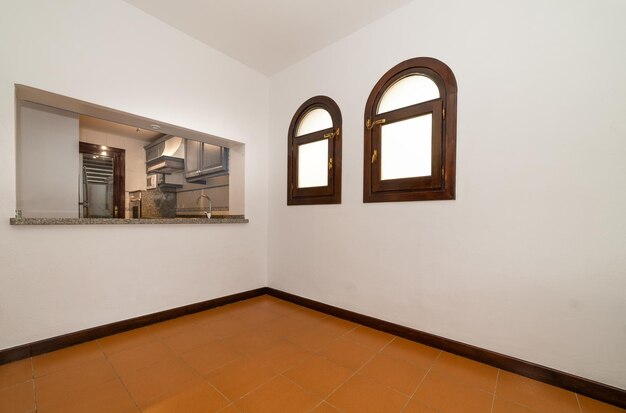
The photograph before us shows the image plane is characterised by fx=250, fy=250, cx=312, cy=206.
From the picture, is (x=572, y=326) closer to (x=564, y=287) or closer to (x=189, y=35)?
(x=564, y=287)

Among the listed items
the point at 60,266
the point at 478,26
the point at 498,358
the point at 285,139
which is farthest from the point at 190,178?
the point at 498,358

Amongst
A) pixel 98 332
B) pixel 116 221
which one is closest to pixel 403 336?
pixel 98 332

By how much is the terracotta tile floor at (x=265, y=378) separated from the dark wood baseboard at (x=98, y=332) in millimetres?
58

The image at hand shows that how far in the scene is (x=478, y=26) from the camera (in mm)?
1869

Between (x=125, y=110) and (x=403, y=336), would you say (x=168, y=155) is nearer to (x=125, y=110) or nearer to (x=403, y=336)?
(x=125, y=110)

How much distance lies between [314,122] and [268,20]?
1091 millimetres

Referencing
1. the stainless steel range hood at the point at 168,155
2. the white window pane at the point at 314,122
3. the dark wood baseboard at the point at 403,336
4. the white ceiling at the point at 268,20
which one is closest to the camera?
the dark wood baseboard at the point at 403,336

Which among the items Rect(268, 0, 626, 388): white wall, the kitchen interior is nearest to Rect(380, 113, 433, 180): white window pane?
Rect(268, 0, 626, 388): white wall

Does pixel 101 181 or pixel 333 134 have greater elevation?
pixel 333 134

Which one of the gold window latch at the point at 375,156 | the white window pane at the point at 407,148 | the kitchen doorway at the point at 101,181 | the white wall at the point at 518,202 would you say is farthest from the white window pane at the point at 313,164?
the kitchen doorway at the point at 101,181

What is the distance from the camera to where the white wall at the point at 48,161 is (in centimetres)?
229

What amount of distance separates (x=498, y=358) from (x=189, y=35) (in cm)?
401

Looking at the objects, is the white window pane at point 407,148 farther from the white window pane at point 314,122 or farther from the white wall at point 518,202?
the white window pane at point 314,122

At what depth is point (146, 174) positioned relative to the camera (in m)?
5.41
